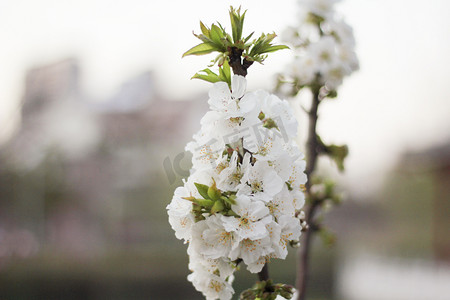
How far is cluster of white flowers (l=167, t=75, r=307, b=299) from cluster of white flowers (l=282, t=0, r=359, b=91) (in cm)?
56

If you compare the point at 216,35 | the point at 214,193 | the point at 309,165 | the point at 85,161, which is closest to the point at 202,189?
the point at 214,193

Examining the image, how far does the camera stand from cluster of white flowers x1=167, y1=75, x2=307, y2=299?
0.84 m

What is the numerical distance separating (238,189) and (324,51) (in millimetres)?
744

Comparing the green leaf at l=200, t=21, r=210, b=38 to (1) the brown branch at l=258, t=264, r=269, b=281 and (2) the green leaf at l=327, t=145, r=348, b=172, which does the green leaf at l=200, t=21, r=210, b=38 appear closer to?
(1) the brown branch at l=258, t=264, r=269, b=281

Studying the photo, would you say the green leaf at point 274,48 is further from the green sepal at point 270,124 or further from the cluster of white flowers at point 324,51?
the cluster of white flowers at point 324,51

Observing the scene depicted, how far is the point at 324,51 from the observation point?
142 cm

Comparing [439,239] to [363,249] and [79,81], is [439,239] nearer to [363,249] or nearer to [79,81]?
[363,249]

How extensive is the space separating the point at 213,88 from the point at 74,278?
24.4 ft

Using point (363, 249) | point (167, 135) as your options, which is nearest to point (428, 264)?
point (363, 249)

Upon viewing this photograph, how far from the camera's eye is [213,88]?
89cm

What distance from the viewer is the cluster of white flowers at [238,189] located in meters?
0.84

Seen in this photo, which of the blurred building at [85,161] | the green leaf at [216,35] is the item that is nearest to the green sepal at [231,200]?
the green leaf at [216,35]

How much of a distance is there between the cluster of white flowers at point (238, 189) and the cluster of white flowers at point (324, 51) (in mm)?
564

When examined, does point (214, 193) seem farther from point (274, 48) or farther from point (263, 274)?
Result: point (274, 48)
